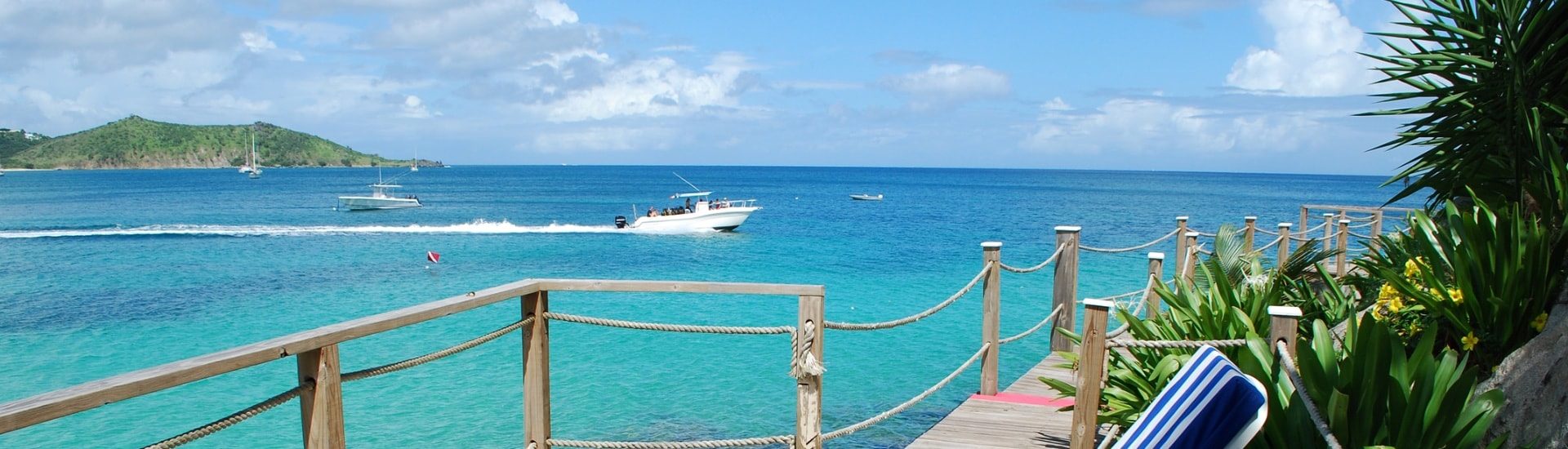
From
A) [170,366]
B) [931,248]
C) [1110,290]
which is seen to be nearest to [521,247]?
[931,248]

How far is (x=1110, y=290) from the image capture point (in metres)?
18.0

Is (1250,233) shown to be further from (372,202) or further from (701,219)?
(372,202)

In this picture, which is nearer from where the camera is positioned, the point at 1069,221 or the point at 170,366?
the point at 170,366

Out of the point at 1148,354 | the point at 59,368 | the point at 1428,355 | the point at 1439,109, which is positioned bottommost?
the point at 59,368

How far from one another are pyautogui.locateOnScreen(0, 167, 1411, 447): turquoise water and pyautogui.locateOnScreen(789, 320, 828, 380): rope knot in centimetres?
509

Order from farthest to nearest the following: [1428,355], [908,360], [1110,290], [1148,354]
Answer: [1110,290] → [908,360] → [1148,354] → [1428,355]

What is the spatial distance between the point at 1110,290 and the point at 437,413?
42.0ft

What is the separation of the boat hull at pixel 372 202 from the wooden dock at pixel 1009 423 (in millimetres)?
52981

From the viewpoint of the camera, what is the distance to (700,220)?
36219mm

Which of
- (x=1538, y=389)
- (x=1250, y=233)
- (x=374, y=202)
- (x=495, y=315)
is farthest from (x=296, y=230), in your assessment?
(x=1538, y=389)

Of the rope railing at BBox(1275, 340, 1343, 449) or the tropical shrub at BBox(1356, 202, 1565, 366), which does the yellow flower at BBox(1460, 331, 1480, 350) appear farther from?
the rope railing at BBox(1275, 340, 1343, 449)

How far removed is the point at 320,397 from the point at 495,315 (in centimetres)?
1426

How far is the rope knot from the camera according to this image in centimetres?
366

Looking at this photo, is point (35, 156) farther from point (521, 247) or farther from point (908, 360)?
point (908, 360)
